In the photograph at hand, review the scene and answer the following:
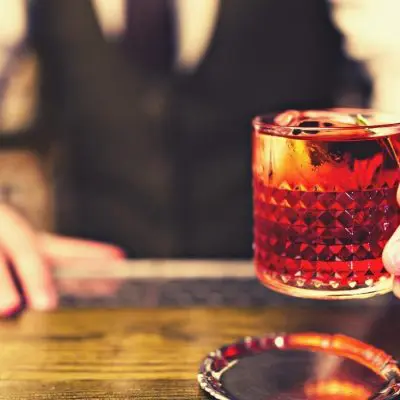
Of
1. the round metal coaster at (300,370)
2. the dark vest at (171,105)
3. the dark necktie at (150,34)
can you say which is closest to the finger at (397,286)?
the round metal coaster at (300,370)

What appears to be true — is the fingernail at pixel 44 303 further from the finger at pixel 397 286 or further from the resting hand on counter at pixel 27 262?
the finger at pixel 397 286

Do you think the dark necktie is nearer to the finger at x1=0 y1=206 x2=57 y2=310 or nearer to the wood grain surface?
the finger at x1=0 y1=206 x2=57 y2=310

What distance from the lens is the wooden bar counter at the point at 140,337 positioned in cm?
99

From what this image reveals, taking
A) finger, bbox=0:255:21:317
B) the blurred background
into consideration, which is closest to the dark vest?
the blurred background

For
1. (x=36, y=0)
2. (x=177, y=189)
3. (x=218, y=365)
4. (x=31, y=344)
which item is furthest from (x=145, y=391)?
(x=36, y=0)

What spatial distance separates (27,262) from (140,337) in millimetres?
530

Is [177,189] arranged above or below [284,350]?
below

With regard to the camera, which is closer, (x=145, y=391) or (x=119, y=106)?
(x=145, y=391)

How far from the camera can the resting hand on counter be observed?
135 centimetres

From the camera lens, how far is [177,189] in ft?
9.98

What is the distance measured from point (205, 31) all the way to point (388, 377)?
7.13 feet

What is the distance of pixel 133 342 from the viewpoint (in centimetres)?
115

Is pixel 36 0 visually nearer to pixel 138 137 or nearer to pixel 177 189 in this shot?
pixel 138 137

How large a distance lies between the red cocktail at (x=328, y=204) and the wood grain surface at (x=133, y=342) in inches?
7.8
